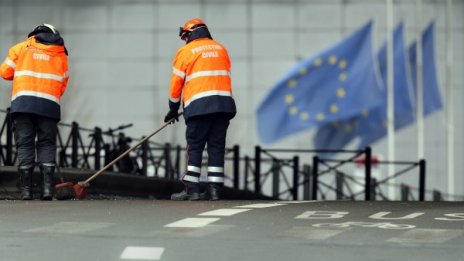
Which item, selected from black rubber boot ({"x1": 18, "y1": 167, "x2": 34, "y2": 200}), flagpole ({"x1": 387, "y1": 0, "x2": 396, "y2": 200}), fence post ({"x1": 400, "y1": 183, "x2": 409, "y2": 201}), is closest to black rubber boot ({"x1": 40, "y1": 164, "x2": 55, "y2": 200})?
black rubber boot ({"x1": 18, "y1": 167, "x2": 34, "y2": 200})

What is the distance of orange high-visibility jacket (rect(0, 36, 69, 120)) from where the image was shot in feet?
47.6

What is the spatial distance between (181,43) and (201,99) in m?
31.1

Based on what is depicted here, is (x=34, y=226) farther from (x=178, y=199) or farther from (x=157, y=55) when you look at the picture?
(x=157, y=55)

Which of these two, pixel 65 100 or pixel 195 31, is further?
pixel 65 100

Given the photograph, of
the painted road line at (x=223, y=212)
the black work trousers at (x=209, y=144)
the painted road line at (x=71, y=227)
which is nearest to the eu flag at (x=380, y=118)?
the black work trousers at (x=209, y=144)

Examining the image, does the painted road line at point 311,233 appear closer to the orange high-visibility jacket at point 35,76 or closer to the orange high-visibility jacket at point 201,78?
the orange high-visibility jacket at point 201,78

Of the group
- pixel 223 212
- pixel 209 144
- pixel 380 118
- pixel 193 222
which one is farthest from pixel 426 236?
pixel 380 118

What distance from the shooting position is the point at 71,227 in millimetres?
10086

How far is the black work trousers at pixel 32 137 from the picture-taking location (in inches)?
579

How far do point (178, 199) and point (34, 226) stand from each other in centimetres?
454

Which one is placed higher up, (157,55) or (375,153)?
(157,55)

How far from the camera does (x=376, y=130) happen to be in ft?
144

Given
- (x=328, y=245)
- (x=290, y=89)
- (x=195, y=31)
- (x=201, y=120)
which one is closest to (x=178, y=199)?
(x=201, y=120)

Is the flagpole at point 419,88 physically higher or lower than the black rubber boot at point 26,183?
higher
